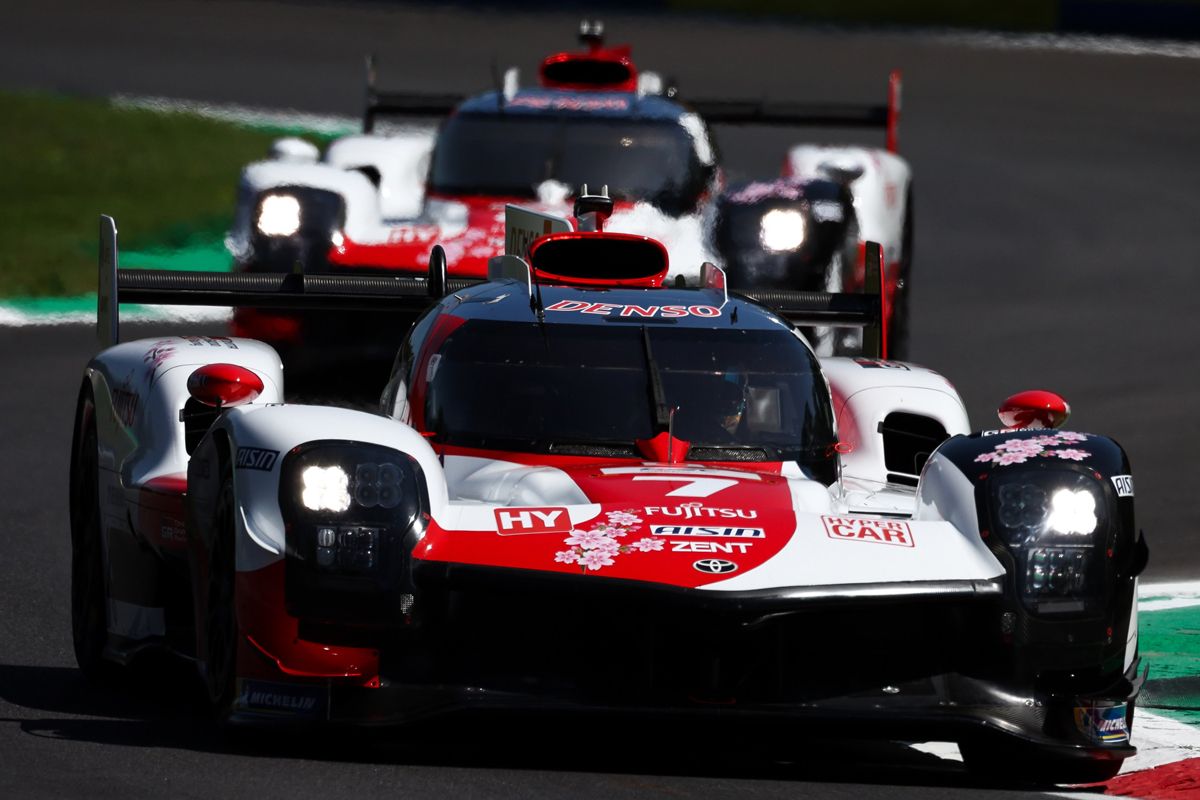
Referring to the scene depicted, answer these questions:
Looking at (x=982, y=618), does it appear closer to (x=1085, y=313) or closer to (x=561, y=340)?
(x=561, y=340)

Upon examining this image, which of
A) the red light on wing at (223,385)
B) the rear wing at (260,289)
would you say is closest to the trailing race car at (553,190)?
the rear wing at (260,289)

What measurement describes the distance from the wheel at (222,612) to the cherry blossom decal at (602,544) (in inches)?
33.5

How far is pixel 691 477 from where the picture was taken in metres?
7.04

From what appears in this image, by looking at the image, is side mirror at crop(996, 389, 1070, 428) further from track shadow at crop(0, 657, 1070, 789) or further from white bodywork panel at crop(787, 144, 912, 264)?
white bodywork panel at crop(787, 144, 912, 264)

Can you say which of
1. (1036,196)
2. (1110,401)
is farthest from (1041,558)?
A: (1036,196)

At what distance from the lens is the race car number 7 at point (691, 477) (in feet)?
22.5

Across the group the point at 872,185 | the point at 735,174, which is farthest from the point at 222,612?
the point at 735,174

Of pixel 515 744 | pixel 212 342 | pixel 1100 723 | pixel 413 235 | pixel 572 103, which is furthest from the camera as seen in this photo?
pixel 572 103

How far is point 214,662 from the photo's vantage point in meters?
6.73

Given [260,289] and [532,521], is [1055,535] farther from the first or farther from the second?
[260,289]

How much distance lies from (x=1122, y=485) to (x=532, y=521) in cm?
150

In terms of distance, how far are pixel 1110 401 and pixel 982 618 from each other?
804 centimetres

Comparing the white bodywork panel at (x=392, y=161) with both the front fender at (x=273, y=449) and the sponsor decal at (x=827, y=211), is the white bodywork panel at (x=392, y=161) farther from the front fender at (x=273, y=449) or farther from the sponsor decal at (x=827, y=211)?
the front fender at (x=273, y=449)

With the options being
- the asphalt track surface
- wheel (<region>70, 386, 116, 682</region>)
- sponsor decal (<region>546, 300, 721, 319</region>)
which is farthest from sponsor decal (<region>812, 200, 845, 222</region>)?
wheel (<region>70, 386, 116, 682</region>)
